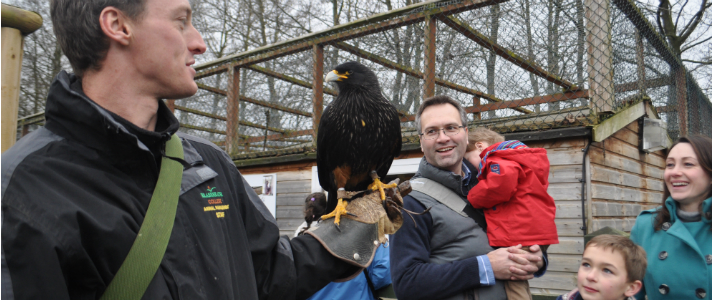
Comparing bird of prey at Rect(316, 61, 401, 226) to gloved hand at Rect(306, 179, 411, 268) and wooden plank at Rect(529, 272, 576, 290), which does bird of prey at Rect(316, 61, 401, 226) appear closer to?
gloved hand at Rect(306, 179, 411, 268)

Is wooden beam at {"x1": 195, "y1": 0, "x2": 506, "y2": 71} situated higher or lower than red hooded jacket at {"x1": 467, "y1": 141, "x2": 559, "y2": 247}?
higher

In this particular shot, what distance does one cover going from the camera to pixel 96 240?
34.6 inches

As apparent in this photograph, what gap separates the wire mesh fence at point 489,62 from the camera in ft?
12.6

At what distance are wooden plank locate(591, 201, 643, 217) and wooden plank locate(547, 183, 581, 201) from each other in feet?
0.55

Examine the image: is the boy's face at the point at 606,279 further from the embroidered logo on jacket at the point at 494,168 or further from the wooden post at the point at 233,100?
the wooden post at the point at 233,100

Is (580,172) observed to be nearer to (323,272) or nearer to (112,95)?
(323,272)

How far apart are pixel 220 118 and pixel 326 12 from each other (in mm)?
5721

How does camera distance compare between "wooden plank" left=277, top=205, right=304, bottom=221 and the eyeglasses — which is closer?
the eyeglasses

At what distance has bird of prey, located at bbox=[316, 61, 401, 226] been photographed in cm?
237

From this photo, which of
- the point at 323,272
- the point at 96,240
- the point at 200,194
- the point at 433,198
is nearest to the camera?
the point at 96,240

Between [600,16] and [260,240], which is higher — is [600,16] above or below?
above

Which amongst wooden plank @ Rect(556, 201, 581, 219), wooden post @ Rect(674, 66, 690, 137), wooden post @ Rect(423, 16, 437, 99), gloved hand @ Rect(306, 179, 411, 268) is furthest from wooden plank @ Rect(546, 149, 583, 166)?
wooden post @ Rect(674, 66, 690, 137)

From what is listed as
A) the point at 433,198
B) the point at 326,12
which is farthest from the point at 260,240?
the point at 326,12

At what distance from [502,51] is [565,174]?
1.58 m
